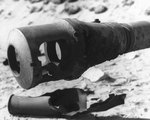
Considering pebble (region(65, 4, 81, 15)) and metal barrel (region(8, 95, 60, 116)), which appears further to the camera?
pebble (region(65, 4, 81, 15))

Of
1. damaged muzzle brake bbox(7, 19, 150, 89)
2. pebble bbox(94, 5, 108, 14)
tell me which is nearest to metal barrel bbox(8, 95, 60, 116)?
damaged muzzle brake bbox(7, 19, 150, 89)

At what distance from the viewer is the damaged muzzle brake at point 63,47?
9.30 ft

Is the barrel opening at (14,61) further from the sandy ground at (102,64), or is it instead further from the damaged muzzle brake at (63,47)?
the sandy ground at (102,64)

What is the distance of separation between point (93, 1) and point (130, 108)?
8.60ft

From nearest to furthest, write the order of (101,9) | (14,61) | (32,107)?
1. (14,61)
2. (32,107)
3. (101,9)

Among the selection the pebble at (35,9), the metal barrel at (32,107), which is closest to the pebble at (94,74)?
the metal barrel at (32,107)

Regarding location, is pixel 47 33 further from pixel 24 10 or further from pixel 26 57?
pixel 24 10

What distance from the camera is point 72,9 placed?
558 centimetres

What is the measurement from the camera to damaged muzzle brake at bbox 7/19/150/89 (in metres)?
2.83

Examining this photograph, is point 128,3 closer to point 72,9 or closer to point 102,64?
point 72,9

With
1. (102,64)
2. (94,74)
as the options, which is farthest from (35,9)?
(94,74)

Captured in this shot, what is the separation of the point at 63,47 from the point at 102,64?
1.57 meters

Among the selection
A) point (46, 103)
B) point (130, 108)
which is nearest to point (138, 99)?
point (130, 108)

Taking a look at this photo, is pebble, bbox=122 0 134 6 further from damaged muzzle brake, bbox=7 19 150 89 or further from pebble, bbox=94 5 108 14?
damaged muzzle brake, bbox=7 19 150 89
